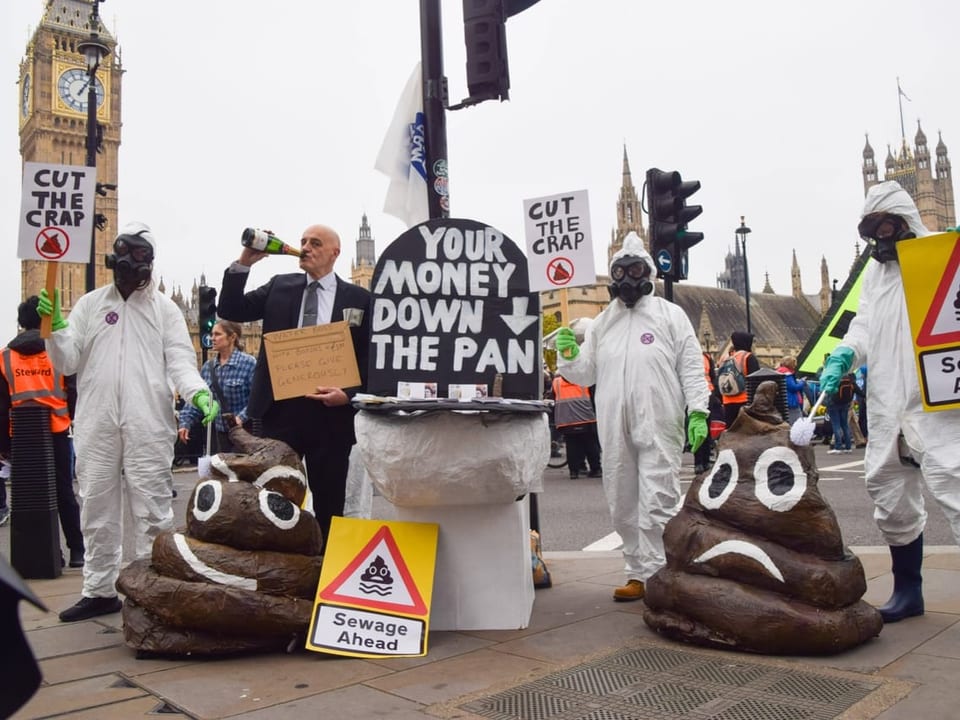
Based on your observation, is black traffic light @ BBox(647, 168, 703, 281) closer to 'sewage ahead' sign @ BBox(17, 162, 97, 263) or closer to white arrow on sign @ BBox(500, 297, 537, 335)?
white arrow on sign @ BBox(500, 297, 537, 335)

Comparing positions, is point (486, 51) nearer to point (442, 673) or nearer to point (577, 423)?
point (442, 673)

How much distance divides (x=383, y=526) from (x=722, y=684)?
1756 millimetres

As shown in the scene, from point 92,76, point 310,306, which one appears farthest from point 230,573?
point 92,76

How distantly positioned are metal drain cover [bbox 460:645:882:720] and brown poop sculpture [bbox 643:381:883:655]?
0.16 m

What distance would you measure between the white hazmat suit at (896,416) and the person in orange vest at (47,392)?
5.94 meters

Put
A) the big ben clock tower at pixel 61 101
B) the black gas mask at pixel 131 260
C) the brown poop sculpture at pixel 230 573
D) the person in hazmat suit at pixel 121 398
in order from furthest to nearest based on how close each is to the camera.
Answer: the big ben clock tower at pixel 61 101 < the black gas mask at pixel 131 260 < the person in hazmat suit at pixel 121 398 < the brown poop sculpture at pixel 230 573

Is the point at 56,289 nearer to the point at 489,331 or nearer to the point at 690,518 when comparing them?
the point at 489,331

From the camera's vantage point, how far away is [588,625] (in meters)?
4.23

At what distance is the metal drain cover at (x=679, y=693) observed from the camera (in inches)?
115

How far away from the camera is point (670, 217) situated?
7.69m

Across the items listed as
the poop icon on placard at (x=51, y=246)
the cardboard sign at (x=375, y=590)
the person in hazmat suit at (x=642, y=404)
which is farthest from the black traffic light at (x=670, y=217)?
the poop icon on placard at (x=51, y=246)

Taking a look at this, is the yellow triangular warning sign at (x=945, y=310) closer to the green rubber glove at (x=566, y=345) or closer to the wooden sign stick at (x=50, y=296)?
the green rubber glove at (x=566, y=345)

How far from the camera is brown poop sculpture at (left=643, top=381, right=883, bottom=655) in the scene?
3490 mm

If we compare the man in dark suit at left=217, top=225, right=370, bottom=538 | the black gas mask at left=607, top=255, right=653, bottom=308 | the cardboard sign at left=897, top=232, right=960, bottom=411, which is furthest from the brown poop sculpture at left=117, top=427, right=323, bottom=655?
the cardboard sign at left=897, top=232, right=960, bottom=411
